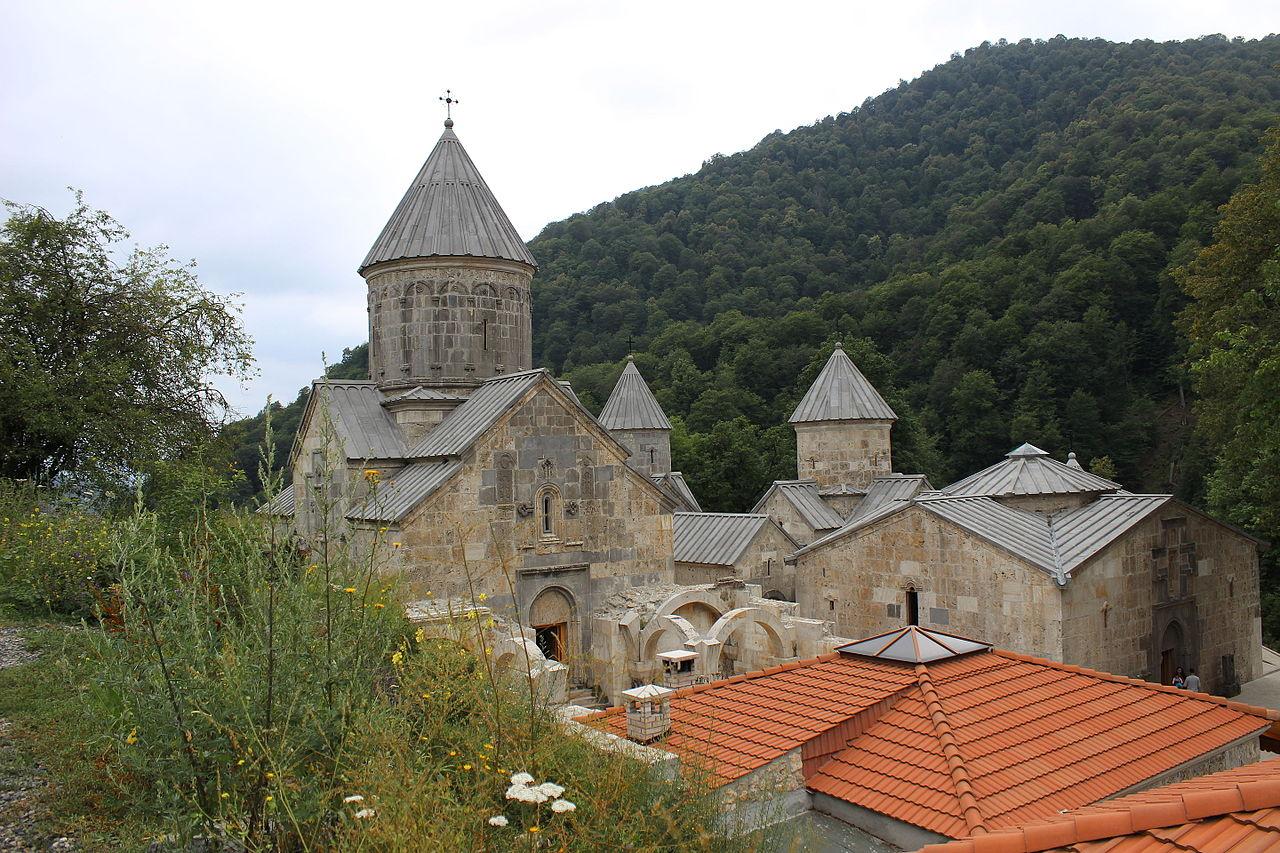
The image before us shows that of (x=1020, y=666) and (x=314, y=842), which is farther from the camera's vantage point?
(x=1020, y=666)

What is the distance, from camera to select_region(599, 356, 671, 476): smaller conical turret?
88.5ft

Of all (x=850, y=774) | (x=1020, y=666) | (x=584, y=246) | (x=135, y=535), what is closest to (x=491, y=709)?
(x=135, y=535)

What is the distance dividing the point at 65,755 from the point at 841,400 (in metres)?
18.1

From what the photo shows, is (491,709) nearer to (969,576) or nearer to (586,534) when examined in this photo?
(586,534)

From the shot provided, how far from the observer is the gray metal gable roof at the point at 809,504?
65.5ft

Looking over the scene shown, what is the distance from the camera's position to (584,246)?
6078 centimetres

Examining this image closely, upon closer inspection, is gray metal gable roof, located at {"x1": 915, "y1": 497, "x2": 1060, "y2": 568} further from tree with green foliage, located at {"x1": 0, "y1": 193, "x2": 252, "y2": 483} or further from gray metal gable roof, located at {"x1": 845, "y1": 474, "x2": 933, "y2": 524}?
tree with green foliage, located at {"x1": 0, "y1": 193, "x2": 252, "y2": 483}

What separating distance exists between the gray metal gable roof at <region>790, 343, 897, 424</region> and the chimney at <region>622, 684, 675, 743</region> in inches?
599

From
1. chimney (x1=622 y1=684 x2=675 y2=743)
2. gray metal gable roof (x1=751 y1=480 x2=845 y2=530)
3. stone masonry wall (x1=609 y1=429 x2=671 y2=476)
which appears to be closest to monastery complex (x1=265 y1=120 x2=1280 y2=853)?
chimney (x1=622 y1=684 x2=675 y2=743)

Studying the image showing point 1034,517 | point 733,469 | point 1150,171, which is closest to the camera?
point 1034,517

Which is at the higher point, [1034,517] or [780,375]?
[780,375]

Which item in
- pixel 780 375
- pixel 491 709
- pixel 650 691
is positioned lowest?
pixel 650 691

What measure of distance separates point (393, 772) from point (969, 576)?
10.8 metres

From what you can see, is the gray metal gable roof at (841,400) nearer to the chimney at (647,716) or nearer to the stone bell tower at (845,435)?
the stone bell tower at (845,435)
